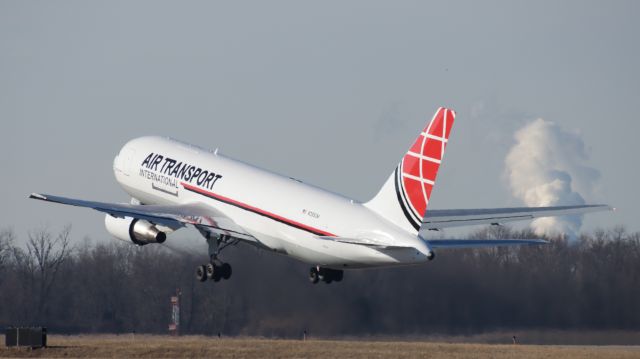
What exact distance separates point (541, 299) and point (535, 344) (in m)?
2.82

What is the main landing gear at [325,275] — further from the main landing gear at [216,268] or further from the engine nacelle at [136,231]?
the engine nacelle at [136,231]

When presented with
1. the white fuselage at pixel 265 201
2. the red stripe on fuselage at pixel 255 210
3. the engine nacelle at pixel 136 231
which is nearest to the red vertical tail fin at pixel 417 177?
the white fuselage at pixel 265 201

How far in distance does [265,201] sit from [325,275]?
5604 millimetres

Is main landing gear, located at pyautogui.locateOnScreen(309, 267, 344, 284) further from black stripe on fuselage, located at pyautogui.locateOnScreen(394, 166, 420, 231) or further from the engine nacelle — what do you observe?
black stripe on fuselage, located at pyautogui.locateOnScreen(394, 166, 420, 231)

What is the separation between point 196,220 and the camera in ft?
257

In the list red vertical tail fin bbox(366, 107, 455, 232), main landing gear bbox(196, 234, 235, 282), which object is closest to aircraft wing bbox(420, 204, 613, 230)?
red vertical tail fin bbox(366, 107, 455, 232)

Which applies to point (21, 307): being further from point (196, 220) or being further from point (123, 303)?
point (196, 220)

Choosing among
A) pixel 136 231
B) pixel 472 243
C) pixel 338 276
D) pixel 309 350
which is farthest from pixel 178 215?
pixel 472 243

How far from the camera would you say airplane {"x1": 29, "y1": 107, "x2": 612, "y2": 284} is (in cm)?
6719

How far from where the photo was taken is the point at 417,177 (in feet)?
219

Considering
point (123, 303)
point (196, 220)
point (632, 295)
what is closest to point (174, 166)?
point (196, 220)

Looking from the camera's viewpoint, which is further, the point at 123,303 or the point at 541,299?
the point at 123,303

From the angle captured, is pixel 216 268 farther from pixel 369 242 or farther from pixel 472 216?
pixel 369 242

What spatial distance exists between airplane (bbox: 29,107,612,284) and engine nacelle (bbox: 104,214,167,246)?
0.05 metres
